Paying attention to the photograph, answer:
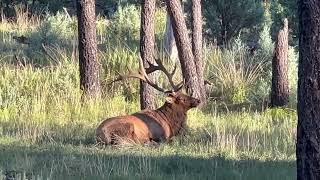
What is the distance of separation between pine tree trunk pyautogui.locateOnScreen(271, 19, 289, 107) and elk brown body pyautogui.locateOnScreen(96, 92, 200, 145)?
391 cm

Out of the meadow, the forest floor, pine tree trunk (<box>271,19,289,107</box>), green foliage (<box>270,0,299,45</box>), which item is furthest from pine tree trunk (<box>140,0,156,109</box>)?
green foliage (<box>270,0,299,45</box>)

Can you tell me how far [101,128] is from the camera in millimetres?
11516

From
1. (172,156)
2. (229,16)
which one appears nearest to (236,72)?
(229,16)

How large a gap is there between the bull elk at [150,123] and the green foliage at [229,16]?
12.3 m

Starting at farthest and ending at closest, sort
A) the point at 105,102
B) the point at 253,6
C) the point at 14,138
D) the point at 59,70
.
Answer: the point at 253,6 < the point at 59,70 < the point at 105,102 < the point at 14,138

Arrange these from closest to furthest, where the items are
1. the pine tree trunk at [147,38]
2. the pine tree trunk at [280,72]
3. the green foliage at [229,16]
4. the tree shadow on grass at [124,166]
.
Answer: the tree shadow on grass at [124,166]
the pine tree trunk at [147,38]
the pine tree trunk at [280,72]
the green foliage at [229,16]

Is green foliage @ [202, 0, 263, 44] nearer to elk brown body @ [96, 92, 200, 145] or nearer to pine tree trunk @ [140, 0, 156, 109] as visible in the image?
pine tree trunk @ [140, 0, 156, 109]

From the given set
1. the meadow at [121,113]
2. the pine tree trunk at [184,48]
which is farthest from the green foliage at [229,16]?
the pine tree trunk at [184,48]

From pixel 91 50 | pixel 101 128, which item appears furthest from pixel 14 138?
pixel 91 50

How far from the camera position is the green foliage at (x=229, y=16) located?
25125 mm

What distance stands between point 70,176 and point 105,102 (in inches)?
310

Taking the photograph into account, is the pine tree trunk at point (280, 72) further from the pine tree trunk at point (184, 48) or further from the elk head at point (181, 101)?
the elk head at point (181, 101)

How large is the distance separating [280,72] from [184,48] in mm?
2381

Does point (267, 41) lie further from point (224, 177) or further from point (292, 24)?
point (224, 177)
